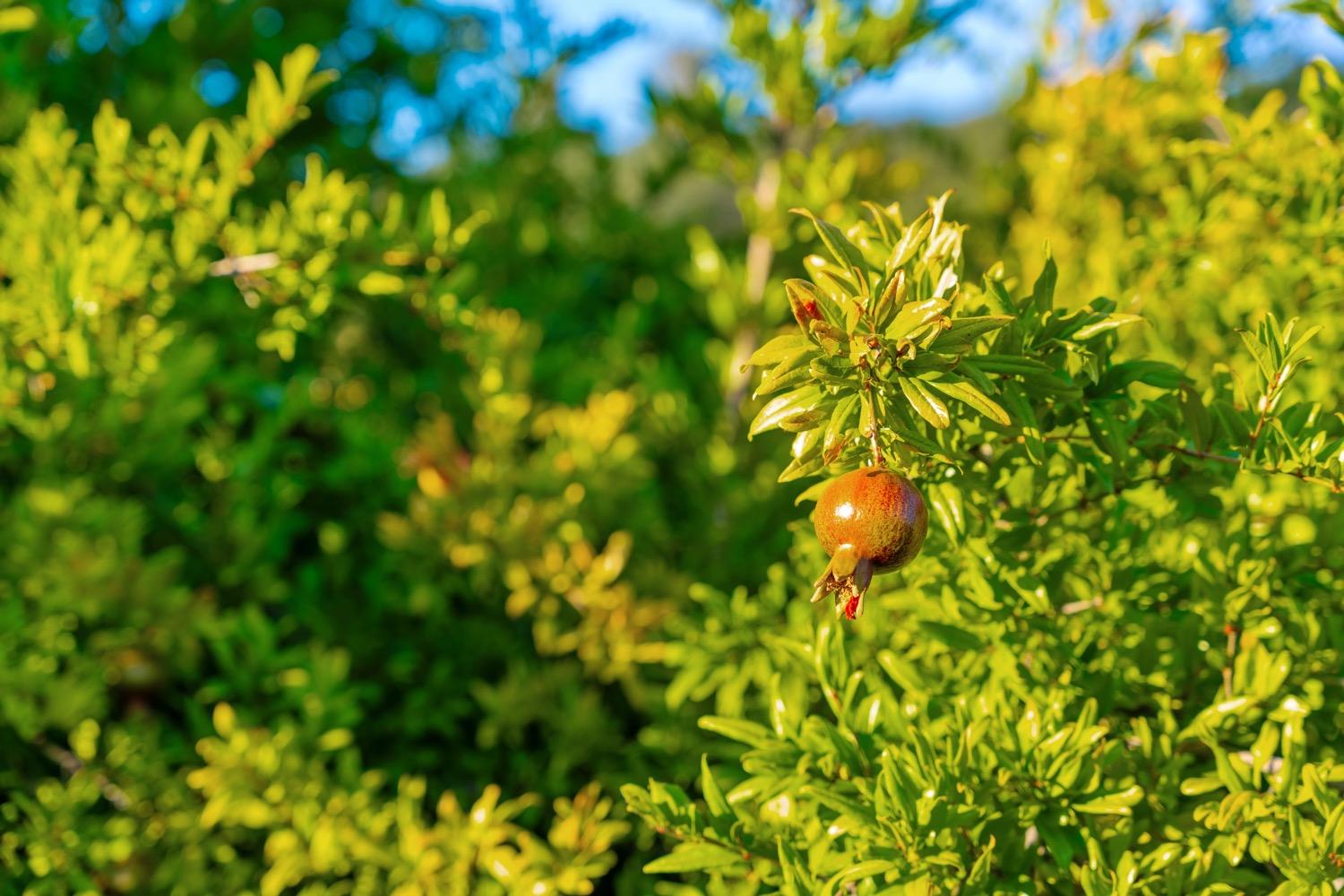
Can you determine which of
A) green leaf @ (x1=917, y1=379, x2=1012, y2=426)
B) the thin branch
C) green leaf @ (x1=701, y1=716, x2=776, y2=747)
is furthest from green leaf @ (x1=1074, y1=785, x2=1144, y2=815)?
the thin branch

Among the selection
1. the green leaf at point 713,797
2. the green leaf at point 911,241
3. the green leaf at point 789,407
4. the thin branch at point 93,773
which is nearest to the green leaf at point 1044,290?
the green leaf at point 911,241

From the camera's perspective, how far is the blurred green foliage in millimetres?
977

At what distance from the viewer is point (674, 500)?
272 centimetres

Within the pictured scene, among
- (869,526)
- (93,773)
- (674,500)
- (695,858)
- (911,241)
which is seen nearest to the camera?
(869,526)

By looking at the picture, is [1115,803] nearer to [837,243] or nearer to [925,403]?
[925,403]

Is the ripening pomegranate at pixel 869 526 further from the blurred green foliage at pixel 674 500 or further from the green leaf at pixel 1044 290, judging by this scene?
the green leaf at pixel 1044 290

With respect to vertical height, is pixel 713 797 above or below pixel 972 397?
below

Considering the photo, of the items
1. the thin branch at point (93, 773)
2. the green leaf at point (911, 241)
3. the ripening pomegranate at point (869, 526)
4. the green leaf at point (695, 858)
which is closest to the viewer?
the ripening pomegranate at point (869, 526)

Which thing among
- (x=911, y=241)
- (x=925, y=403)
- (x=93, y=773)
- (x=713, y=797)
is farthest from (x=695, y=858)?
(x=93, y=773)

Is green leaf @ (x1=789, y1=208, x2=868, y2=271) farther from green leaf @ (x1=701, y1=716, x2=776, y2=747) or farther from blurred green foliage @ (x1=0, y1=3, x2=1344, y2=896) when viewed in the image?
green leaf @ (x1=701, y1=716, x2=776, y2=747)

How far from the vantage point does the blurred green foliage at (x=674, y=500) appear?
0.98 meters

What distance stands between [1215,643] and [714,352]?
52.9 inches

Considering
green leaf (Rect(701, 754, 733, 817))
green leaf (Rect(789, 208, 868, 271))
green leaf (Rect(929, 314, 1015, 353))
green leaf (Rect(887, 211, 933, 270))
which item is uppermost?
green leaf (Rect(789, 208, 868, 271))

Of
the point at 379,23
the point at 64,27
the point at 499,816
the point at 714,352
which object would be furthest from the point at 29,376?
the point at 379,23
